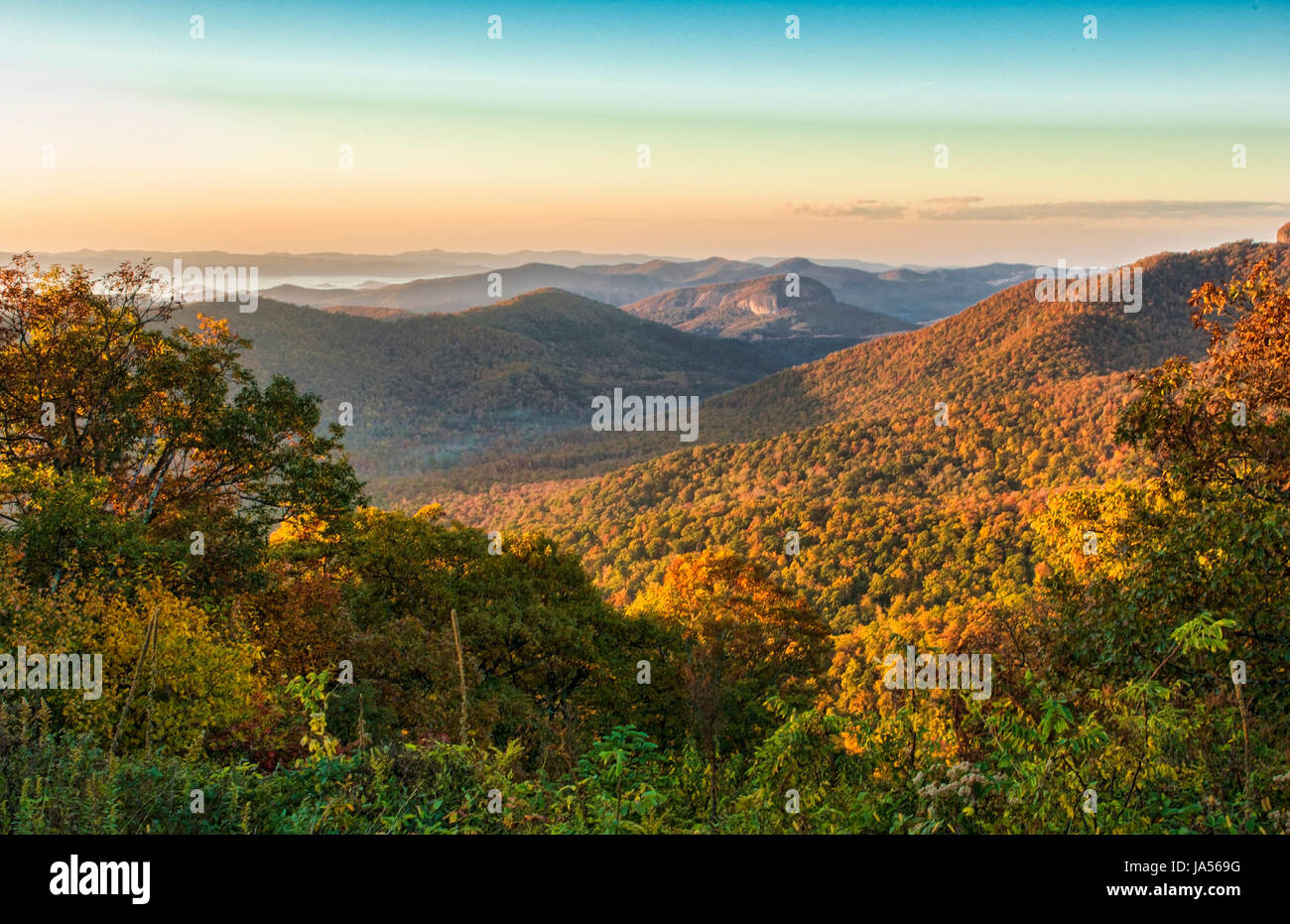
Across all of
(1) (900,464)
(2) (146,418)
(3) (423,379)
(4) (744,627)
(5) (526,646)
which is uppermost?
(3) (423,379)

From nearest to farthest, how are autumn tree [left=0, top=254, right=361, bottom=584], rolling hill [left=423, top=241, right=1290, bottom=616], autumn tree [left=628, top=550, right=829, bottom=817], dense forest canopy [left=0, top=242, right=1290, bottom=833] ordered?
dense forest canopy [left=0, top=242, right=1290, bottom=833] → autumn tree [left=0, top=254, right=361, bottom=584] → autumn tree [left=628, top=550, right=829, bottom=817] → rolling hill [left=423, top=241, right=1290, bottom=616]

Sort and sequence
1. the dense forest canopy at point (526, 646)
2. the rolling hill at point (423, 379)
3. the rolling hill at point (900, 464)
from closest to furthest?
1. the dense forest canopy at point (526, 646)
2. the rolling hill at point (900, 464)
3. the rolling hill at point (423, 379)

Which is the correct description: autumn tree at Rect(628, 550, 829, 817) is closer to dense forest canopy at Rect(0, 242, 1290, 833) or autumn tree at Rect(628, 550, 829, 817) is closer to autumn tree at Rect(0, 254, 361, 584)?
dense forest canopy at Rect(0, 242, 1290, 833)

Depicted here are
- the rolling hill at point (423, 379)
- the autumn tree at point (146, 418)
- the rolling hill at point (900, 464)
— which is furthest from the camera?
the rolling hill at point (423, 379)

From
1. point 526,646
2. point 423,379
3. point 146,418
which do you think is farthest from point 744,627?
point 423,379

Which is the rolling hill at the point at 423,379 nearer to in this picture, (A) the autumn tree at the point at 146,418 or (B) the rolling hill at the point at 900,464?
(B) the rolling hill at the point at 900,464

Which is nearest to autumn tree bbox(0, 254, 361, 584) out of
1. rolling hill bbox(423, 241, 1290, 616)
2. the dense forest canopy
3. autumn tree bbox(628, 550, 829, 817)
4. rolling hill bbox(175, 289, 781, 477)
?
the dense forest canopy

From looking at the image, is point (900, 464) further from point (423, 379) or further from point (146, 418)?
point (423, 379)

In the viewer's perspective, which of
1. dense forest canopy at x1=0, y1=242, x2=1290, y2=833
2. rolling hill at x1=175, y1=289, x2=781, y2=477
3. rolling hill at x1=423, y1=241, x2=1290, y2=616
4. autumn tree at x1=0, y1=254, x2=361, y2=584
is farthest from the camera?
rolling hill at x1=175, y1=289, x2=781, y2=477

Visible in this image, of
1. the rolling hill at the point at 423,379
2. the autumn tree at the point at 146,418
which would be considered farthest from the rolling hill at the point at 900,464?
the rolling hill at the point at 423,379

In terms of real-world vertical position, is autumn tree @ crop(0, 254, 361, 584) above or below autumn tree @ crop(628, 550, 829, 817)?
above
